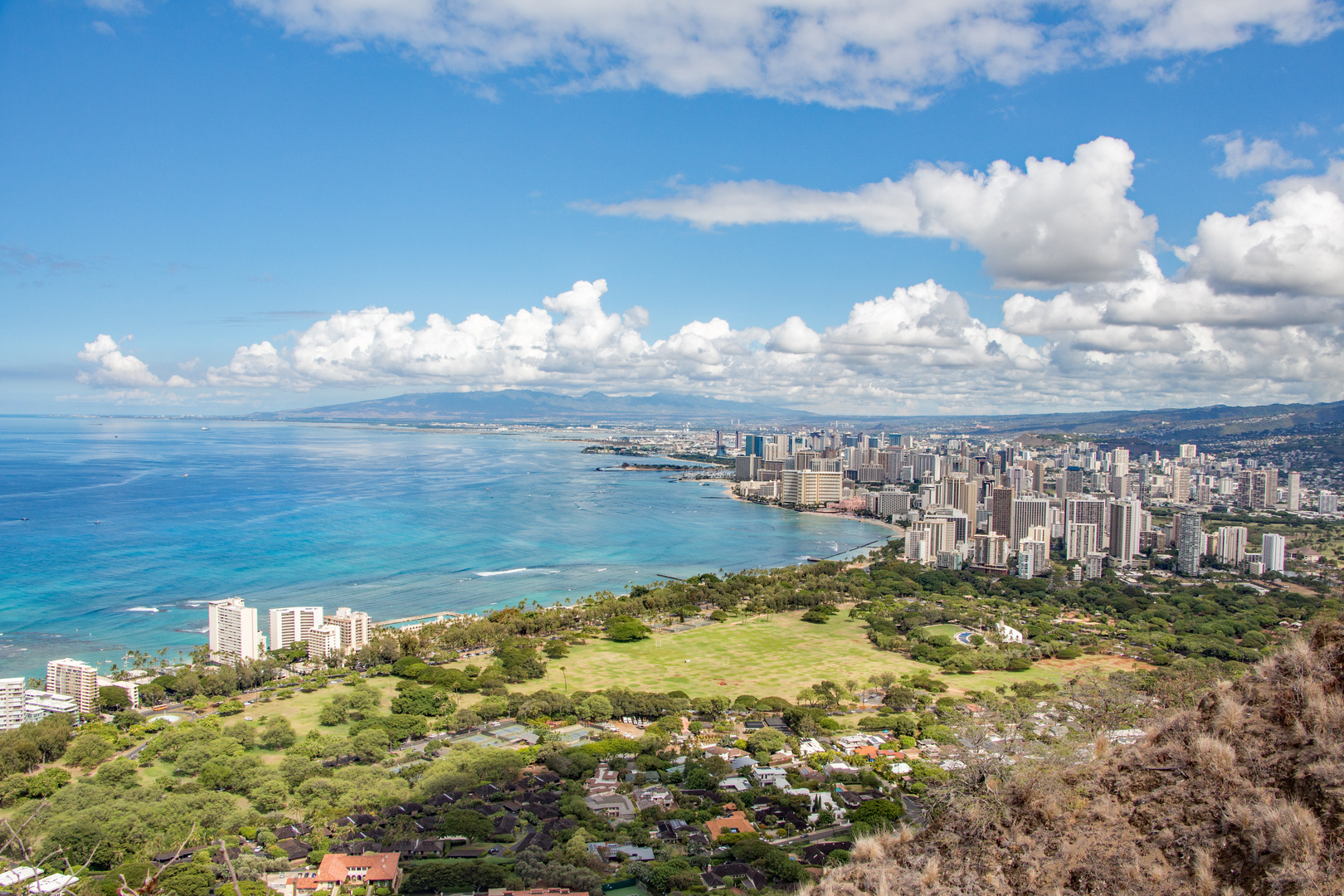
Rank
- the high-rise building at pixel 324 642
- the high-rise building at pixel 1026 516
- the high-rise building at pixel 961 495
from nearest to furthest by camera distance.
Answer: the high-rise building at pixel 324 642 < the high-rise building at pixel 1026 516 < the high-rise building at pixel 961 495

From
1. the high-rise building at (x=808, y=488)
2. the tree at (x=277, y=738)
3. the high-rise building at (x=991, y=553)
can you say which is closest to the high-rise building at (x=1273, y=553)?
the high-rise building at (x=991, y=553)

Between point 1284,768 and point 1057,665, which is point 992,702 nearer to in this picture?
point 1057,665

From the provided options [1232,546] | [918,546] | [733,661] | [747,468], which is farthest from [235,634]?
[747,468]

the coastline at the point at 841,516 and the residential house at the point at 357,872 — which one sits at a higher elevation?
the residential house at the point at 357,872

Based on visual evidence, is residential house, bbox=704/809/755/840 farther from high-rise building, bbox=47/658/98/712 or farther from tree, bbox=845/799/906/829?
high-rise building, bbox=47/658/98/712

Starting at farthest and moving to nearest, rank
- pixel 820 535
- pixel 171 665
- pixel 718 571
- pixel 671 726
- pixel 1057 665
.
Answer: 1. pixel 820 535
2. pixel 718 571
3. pixel 1057 665
4. pixel 171 665
5. pixel 671 726

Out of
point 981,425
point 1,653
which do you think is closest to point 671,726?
point 1,653

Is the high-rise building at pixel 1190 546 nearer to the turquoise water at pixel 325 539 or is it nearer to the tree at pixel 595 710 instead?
the turquoise water at pixel 325 539
